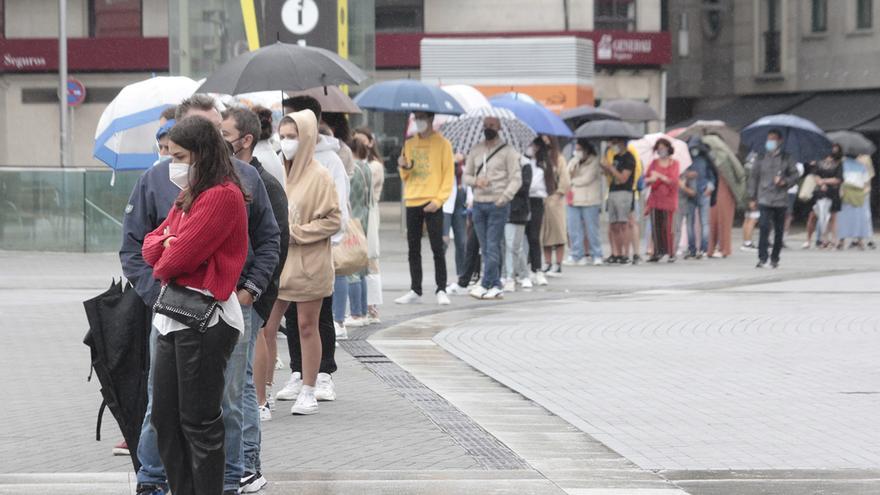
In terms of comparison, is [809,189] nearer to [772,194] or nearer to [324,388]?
[772,194]

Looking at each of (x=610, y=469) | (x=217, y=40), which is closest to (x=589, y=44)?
(x=217, y=40)

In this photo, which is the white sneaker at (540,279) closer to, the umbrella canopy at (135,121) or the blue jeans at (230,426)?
the umbrella canopy at (135,121)

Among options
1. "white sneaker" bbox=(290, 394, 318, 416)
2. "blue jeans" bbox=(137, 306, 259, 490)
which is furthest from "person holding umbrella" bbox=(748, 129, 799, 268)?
"blue jeans" bbox=(137, 306, 259, 490)

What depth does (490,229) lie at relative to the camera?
15.9 m

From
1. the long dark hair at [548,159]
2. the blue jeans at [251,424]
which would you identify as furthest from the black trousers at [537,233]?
the blue jeans at [251,424]

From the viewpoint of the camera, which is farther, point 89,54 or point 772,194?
point 89,54

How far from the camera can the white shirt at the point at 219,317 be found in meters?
5.93

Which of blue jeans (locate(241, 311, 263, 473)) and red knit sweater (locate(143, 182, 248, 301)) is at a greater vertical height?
red knit sweater (locate(143, 182, 248, 301))

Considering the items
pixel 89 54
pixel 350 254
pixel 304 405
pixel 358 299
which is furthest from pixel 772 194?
pixel 89 54

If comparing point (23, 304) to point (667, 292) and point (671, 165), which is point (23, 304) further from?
point (671, 165)

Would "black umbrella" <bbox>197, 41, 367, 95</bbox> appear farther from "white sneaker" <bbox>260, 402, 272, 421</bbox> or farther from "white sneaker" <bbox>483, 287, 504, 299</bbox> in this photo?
"white sneaker" <bbox>483, 287, 504, 299</bbox>

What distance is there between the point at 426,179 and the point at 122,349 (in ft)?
27.5

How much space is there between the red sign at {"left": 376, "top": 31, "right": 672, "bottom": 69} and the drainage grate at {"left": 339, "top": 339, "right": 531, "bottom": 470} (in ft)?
85.9

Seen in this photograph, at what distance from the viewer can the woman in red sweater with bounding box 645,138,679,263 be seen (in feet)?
75.8
